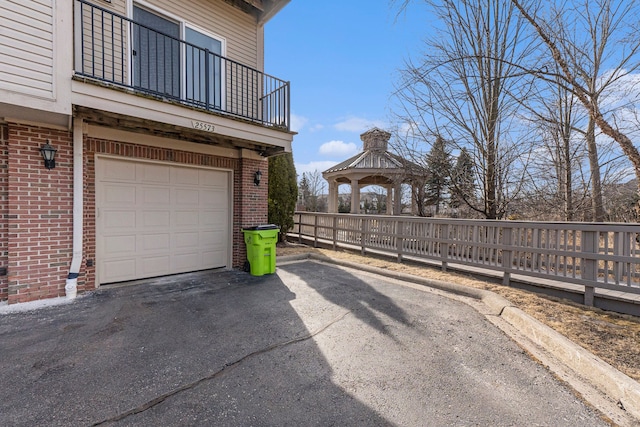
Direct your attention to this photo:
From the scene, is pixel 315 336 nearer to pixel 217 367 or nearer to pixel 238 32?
pixel 217 367

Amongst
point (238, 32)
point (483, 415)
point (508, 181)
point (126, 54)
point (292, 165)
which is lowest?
point (483, 415)

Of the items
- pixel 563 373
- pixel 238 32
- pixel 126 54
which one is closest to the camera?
pixel 563 373

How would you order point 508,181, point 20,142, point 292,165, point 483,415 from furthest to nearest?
point 292,165, point 508,181, point 20,142, point 483,415

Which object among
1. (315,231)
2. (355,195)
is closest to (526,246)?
(315,231)

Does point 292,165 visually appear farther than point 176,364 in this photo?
Yes

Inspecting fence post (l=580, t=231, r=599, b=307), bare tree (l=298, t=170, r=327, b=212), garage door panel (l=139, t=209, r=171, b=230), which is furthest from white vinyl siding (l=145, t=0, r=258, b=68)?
bare tree (l=298, t=170, r=327, b=212)

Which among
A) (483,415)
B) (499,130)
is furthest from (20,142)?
(499,130)

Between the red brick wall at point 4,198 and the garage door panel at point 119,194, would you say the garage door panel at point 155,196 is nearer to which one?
the garage door panel at point 119,194

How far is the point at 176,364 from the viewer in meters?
2.85

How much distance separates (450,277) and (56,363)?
5990 millimetres

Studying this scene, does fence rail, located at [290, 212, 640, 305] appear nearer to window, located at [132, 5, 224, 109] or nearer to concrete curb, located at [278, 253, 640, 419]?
concrete curb, located at [278, 253, 640, 419]

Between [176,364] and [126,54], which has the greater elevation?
[126,54]

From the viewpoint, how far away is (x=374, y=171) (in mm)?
11945

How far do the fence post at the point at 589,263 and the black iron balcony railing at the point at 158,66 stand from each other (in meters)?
5.64
